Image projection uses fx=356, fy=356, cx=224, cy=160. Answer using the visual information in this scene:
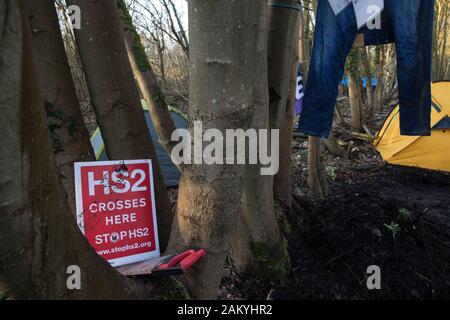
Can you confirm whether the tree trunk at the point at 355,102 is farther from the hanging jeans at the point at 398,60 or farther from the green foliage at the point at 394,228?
the green foliage at the point at 394,228

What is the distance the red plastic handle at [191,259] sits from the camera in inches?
56.9

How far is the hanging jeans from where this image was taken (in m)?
2.84

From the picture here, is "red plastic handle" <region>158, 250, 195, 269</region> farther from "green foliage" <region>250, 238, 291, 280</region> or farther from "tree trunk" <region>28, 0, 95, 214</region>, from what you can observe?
"green foliage" <region>250, 238, 291, 280</region>

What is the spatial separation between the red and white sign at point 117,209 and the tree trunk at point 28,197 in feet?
1.93

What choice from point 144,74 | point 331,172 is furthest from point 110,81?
point 331,172

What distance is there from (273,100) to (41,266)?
6.23 feet

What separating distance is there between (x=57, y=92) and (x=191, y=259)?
1.15 metres

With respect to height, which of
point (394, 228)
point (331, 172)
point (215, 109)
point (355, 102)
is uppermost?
point (355, 102)

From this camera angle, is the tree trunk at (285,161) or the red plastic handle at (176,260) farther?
the tree trunk at (285,161)

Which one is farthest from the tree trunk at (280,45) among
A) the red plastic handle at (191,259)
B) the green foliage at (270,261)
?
the red plastic handle at (191,259)

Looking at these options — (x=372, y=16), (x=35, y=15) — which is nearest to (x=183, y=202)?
(x=35, y=15)

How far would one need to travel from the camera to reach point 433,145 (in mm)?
5414

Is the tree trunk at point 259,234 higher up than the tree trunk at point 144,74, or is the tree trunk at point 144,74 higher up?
the tree trunk at point 144,74

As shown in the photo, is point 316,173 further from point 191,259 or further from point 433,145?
point 191,259
